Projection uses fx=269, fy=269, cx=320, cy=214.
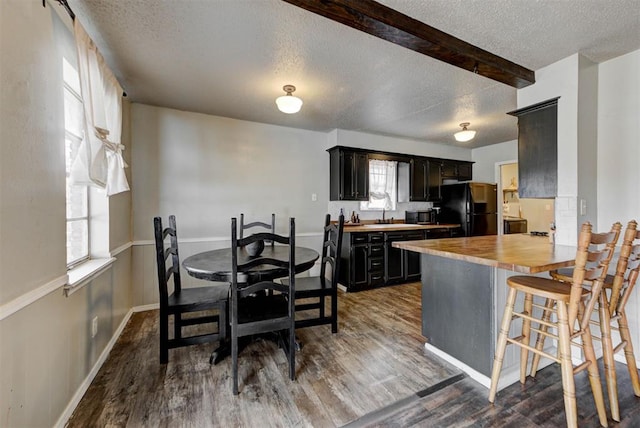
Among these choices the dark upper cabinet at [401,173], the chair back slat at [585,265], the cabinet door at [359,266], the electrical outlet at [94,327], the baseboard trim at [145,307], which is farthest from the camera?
the dark upper cabinet at [401,173]

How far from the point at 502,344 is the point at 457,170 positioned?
446 cm

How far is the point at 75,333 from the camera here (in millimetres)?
1688

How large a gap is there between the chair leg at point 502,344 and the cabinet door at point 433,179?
3606mm

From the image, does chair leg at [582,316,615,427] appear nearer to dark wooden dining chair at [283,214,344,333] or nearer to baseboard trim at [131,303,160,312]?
dark wooden dining chair at [283,214,344,333]

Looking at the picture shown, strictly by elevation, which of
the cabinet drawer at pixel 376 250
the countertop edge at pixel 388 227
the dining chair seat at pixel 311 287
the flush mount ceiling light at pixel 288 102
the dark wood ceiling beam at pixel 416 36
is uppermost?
the dark wood ceiling beam at pixel 416 36

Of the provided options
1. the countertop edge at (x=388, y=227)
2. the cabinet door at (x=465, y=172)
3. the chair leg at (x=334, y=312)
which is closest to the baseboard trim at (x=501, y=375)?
the chair leg at (x=334, y=312)

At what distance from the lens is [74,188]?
2084 mm

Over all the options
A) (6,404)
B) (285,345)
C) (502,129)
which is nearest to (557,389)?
(285,345)

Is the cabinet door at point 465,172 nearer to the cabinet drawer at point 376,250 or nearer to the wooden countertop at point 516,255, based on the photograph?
the cabinet drawer at point 376,250

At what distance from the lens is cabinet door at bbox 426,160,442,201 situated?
5.07 meters

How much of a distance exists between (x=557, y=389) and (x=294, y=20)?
2.99 metres

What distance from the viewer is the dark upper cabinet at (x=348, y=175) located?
4191 millimetres

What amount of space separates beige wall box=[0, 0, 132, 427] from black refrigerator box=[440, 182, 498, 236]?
5.17m

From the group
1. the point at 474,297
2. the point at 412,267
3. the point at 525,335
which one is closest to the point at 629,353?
the point at 525,335
